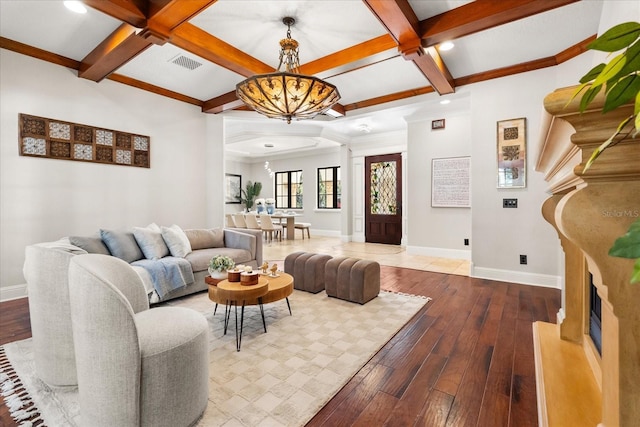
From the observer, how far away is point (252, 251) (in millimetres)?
4344

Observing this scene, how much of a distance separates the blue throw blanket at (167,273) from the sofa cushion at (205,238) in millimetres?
694

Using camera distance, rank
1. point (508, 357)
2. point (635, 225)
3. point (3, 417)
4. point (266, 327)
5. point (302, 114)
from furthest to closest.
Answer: point (302, 114), point (266, 327), point (508, 357), point (3, 417), point (635, 225)

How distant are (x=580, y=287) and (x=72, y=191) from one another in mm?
5325

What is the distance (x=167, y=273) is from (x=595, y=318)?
351 centimetres

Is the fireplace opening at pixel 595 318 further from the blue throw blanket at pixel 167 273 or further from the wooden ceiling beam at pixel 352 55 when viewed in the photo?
the blue throw blanket at pixel 167 273

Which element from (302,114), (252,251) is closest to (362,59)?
(302,114)

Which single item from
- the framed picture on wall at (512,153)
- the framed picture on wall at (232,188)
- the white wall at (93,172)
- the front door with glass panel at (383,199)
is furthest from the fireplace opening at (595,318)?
the framed picture on wall at (232,188)

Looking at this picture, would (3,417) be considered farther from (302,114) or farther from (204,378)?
(302,114)

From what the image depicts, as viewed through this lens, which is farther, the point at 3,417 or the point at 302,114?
the point at 302,114

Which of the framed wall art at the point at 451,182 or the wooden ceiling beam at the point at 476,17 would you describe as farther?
the framed wall art at the point at 451,182

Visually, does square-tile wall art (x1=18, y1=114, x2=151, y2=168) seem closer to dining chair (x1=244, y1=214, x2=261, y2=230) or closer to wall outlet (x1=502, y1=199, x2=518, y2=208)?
dining chair (x1=244, y1=214, x2=261, y2=230)

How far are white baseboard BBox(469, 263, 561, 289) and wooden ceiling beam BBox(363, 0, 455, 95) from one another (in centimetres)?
277

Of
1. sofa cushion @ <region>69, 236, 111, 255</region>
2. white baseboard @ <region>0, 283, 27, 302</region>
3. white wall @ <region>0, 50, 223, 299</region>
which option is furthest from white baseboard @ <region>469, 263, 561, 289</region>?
white baseboard @ <region>0, 283, 27, 302</region>

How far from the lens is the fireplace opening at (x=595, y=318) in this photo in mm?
1408
